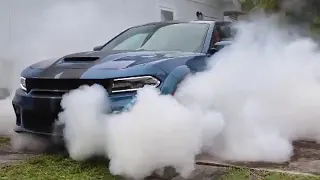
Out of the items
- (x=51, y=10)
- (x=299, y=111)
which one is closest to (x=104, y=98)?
(x=299, y=111)

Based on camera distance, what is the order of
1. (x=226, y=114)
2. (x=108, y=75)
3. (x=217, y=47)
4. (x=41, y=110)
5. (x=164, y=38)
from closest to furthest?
(x=108, y=75)
(x=41, y=110)
(x=226, y=114)
(x=217, y=47)
(x=164, y=38)

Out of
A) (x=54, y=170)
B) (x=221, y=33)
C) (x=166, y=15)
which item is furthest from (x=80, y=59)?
(x=166, y=15)

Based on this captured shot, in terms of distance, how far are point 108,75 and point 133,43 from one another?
1576 millimetres

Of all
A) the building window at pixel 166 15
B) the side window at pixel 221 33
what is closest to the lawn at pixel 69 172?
the side window at pixel 221 33

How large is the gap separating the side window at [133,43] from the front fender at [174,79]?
1.14 metres

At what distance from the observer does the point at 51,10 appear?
9773 mm

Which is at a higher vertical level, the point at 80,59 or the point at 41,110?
the point at 80,59

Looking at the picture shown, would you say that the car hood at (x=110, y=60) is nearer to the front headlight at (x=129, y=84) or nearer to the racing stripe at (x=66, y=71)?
the racing stripe at (x=66, y=71)

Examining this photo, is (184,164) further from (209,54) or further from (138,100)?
(209,54)

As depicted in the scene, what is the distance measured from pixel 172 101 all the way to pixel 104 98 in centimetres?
57

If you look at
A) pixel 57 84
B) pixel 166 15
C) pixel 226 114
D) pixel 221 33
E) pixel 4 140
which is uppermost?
pixel 166 15

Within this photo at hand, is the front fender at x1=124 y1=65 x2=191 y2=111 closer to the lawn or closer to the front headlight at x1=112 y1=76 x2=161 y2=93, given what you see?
the front headlight at x1=112 y1=76 x2=161 y2=93

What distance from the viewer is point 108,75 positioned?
166 inches

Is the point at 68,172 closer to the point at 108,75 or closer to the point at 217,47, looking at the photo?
the point at 108,75
